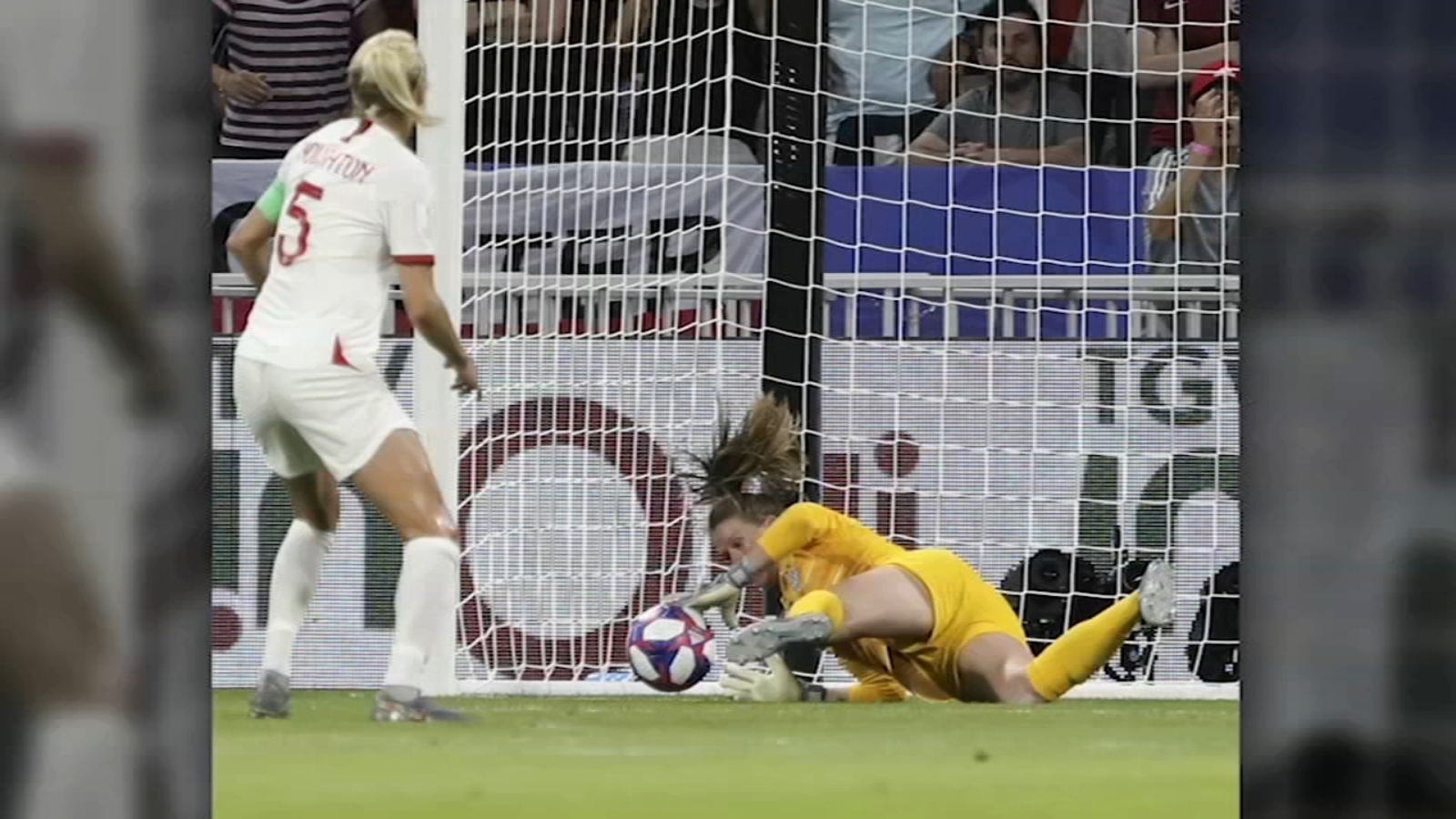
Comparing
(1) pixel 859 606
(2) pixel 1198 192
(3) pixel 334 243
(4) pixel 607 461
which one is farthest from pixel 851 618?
(2) pixel 1198 192

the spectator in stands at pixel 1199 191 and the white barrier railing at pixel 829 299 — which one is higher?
the spectator in stands at pixel 1199 191

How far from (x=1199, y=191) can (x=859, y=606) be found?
2.43m

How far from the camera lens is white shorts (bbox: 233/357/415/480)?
611 centimetres

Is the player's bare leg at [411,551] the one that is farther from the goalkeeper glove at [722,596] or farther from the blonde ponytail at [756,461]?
the blonde ponytail at [756,461]

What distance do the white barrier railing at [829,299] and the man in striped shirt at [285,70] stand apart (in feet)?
3.82

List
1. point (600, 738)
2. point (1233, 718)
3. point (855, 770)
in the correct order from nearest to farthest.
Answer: point (855, 770)
point (600, 738)
point (1233, 718)
